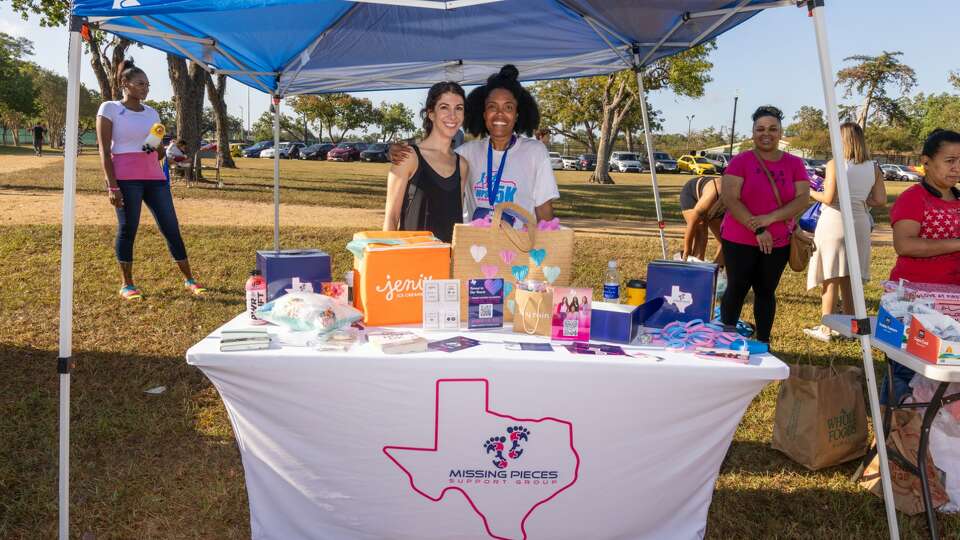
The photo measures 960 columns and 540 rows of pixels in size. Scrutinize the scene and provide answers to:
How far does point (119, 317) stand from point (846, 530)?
4.74m

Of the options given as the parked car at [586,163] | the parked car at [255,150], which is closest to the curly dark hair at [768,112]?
the parked car at [586,163]

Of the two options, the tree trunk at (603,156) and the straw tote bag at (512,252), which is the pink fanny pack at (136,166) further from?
the tree trunk at (603,156)

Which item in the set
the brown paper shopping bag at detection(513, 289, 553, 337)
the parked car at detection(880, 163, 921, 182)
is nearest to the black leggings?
the brown paper shopping bag at detection(513, 289, 553, 337)

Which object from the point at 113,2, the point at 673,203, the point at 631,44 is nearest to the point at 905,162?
the point at 673,203

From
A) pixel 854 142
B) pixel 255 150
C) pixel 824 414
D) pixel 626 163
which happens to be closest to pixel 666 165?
pixel 626 163

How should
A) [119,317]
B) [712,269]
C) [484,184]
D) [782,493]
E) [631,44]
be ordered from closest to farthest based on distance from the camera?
[712,269] → [782,493] → [484,184] → [631,44] → [119,317]

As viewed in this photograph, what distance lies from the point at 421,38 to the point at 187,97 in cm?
1185

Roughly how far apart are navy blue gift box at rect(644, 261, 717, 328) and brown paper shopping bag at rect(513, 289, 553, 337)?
0.38m

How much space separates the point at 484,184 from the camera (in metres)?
2.92

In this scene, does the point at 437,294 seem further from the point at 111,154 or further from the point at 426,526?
the point at 111,154

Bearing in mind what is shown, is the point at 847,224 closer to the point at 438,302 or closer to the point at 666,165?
the point at 438,302

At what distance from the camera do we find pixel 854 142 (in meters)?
4.09

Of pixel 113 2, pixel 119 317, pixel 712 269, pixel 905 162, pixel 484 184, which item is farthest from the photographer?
pixel 905 162

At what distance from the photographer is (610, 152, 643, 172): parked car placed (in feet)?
126
